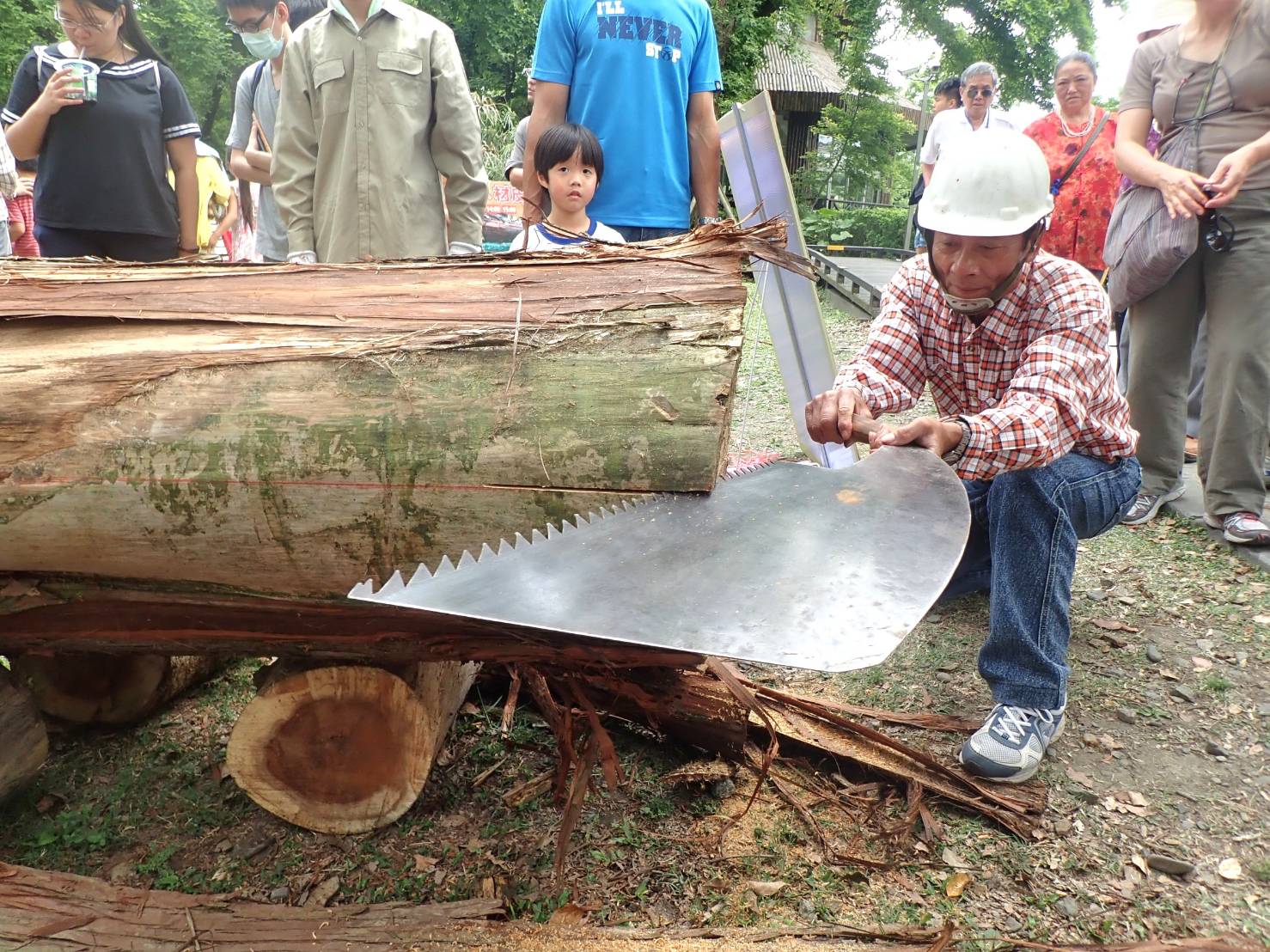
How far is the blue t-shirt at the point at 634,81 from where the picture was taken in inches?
145

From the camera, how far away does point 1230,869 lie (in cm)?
212

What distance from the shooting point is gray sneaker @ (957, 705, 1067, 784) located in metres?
2.41

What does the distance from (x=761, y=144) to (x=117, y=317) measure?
2.68 metres

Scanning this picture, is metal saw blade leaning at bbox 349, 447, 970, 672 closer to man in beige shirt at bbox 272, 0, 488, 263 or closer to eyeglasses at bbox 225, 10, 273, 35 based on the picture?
man in beige shirt at bbox 272, 0, 488, 263

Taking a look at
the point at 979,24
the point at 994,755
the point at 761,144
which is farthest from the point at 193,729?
the point at 979,24

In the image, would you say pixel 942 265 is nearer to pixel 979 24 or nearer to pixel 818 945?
pixel 818 945

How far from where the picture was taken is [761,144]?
12.5 feet

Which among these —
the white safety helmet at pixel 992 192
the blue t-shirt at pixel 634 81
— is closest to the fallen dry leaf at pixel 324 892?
the white safety helmet at pixel 992 192

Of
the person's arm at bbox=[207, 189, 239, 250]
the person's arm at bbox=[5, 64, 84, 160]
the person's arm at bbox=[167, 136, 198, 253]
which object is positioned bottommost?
the person's arm at bbox=[207, 189, 239, 250]

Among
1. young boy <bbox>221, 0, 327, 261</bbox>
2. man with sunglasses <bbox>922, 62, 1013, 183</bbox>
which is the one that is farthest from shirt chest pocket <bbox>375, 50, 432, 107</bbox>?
man with sunglasses <bbox>922, 62, 1013, 183</bbox>

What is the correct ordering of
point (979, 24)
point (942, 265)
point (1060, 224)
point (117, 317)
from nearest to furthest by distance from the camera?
point (117, 317), point (942, 265), point (1060, 224), point (979, 24)

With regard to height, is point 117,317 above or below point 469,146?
below

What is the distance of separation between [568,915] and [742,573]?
36.3 inches

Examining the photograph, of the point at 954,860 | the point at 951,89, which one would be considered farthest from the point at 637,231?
the point at 951,89
